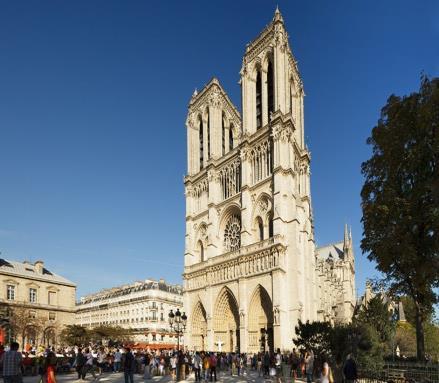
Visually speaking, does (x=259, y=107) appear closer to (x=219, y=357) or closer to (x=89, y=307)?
(x=219, y=357)

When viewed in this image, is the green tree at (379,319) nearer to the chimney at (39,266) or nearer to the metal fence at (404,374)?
the metal fence at (404,374)

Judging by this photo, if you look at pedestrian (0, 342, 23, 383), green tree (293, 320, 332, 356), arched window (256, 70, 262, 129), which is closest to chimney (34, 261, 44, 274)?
arched window (256, 70, 262, 129)

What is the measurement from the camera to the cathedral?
3681cm

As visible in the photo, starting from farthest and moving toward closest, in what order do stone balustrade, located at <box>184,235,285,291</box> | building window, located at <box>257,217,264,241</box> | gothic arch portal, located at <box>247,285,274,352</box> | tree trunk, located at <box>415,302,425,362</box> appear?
building window, located at <box>257,217,264,241</box> → gothic arch portal, located at <box>247,285,274,352</box> → stone balustrade, located at <box>184,235,285,291</box> → tree trunk, located at <box>415,302,425,362</box>

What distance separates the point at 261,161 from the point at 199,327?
17.4m

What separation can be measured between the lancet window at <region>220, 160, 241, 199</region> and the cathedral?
0.10 meters

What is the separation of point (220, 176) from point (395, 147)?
26.3 meters

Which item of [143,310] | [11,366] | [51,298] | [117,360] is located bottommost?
[117,360]

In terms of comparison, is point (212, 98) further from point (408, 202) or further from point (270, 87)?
point (408, 202)

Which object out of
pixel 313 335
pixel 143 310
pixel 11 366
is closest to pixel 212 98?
pixel 313 335

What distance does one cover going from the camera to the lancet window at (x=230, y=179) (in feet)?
144

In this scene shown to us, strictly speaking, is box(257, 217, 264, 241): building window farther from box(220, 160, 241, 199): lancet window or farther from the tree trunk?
the tree trunk

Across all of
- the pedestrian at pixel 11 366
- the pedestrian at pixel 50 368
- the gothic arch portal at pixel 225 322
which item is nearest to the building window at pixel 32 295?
the gothic arch portal at pixel 225 322

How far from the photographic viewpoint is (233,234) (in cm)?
4378
